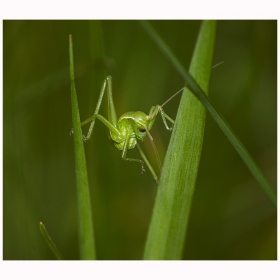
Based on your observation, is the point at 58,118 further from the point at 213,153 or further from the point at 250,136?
the point at 250,136

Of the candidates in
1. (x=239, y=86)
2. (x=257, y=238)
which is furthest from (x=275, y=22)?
(x=257, y=238)

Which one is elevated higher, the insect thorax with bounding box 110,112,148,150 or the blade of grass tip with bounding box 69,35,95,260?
the insect thorax with bounding box 110,112,148,150

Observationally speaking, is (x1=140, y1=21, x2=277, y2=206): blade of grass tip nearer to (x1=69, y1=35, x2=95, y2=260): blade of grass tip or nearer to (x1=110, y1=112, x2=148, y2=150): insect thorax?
(x1=69, y1=35, x2=95, y2=260): blade of grass tip

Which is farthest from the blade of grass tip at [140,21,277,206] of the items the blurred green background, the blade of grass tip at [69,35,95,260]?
the blurred green background

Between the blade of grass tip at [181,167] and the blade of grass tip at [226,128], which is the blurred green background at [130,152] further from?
the blade of grass tip at [226,128]

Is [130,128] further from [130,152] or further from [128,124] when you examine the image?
[130,152]
